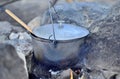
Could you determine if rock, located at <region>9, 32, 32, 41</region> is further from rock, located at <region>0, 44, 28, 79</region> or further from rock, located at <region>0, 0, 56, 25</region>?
rock, located at <region>0, 44, 28, 79</region>

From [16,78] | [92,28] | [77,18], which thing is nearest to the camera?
[16,78]

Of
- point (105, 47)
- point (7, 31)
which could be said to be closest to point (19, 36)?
point (7, 31)

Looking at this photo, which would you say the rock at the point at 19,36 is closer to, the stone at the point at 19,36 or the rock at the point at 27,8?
the stone at the point at 19,36

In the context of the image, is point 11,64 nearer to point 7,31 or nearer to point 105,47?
point 105,47

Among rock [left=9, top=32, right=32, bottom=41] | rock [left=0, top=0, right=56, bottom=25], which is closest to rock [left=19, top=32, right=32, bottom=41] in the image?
rock [left=9, top=32, right=32, bottom=41]

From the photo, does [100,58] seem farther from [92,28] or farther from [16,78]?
[16,78]

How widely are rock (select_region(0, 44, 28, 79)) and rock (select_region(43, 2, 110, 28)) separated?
2.86 feet

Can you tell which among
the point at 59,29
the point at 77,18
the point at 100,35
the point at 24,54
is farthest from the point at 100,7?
the point at 24,54

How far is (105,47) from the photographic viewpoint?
299 cm

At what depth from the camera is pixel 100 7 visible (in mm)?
3783

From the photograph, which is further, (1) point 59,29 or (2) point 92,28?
(2) point 92,28

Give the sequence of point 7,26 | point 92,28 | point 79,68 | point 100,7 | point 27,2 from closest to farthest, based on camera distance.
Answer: point 79,68, point 92,28, point 100,7, point 7,26, point 27,2

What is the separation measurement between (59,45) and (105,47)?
54 cm

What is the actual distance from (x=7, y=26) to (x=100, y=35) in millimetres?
1662
